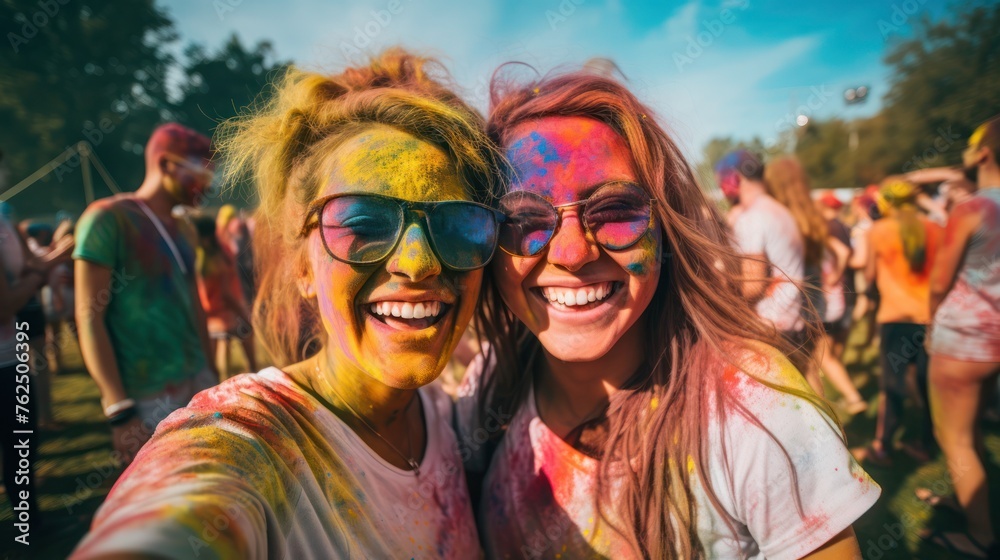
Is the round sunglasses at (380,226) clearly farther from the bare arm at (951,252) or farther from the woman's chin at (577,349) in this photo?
the bare arm at (951,252)

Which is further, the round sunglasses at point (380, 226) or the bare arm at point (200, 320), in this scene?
the bare arm at point (200, 320)

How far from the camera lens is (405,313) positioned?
137cm

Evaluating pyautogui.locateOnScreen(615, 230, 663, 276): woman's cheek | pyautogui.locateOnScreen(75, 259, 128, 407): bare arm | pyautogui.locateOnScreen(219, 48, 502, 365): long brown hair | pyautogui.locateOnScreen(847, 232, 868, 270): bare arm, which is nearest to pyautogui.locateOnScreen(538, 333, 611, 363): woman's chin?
pyautogui.locateOnScreen(615, 230, 663, 276): woman's cheek

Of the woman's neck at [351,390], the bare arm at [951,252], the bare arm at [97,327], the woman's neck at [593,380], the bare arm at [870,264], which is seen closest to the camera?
the woman's neck at [351,390]

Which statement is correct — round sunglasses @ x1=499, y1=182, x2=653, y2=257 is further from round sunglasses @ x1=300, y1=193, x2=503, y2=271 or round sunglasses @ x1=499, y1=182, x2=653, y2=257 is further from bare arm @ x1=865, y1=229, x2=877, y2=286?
bare arm @ x1=865, y1=229, x2=877, y2=286

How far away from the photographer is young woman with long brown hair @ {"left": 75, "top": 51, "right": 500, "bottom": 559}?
106cm

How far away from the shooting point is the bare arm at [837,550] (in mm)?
1239

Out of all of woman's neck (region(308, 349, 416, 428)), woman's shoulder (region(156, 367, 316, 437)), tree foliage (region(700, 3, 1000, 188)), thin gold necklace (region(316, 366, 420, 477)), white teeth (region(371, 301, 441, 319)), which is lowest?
thin gold necklace (region(316, 366, 420, 477))

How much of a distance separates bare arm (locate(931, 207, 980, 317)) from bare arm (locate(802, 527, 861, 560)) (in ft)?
9.71

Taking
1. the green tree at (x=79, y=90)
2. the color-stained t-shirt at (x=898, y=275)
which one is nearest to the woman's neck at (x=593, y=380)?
the color-stained t-shirt at (x=898, y=275)

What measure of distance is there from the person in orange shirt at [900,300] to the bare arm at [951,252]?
0.84 m

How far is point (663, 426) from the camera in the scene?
1500mm

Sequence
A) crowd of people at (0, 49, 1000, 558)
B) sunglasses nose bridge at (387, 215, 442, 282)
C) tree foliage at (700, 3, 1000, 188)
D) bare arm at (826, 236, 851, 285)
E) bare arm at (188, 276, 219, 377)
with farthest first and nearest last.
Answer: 1. tree foliage at (700, 3, 1000, 188)
2. bare arm at (826, 236, 851, 285)
3. bare arm at (188, 276, 219, 377)
4. sunglasses nose bridge at (387, 215, 442, 282)
5. crowd of people at (0, 49, 1000, 558)

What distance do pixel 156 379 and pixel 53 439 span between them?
317cm
